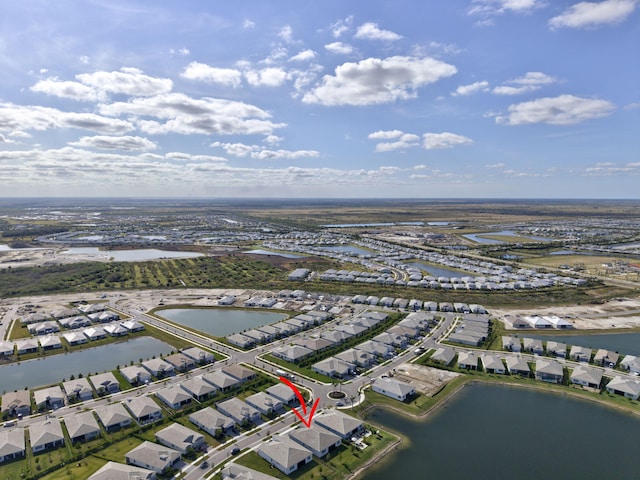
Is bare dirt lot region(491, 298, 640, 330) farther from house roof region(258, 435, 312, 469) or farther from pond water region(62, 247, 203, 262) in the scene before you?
pond water region(62, 247, 203, 262)

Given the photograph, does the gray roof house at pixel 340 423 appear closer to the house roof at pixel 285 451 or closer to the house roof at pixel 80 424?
the house roof at pixel 285 451

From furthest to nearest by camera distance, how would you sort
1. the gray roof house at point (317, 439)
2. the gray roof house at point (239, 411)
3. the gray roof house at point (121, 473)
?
the gray roof house at point (239, 411)
the gray roof house at point (317, 439)
the gray roof house at point (121, 473)

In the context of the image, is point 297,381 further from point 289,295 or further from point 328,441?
point 289,295

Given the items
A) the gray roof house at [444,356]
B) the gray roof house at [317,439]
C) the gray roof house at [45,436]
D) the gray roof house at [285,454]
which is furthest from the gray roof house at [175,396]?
the gray roof house at [444,356]

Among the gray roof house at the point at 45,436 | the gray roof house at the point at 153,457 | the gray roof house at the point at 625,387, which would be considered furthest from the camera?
the gray roof house at the point at 625,387

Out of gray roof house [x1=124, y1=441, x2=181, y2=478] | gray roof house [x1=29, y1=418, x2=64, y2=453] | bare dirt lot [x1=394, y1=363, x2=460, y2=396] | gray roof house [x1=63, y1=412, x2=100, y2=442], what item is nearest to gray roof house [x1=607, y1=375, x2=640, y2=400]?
bare dirt lot [x1=394, y1=363, x2=460, y2=396]

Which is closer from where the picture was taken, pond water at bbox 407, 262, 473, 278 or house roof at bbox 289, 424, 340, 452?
house roof at bbox 289, 424, 340, 452

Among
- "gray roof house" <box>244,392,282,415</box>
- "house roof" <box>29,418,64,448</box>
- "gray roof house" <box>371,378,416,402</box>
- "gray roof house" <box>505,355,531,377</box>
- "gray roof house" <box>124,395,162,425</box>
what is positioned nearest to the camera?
"house roof" <box>29,418,64,448</box>

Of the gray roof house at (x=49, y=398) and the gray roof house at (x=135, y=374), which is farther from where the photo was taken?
the gray roof house at (x=135, y=374)
